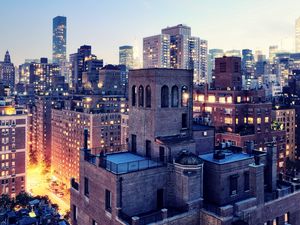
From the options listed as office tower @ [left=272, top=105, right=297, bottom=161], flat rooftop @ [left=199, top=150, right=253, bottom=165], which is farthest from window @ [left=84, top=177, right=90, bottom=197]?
office tower @ [left=272, top=105, right=297, bottom=161]

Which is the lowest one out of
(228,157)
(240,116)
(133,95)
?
(228,157)

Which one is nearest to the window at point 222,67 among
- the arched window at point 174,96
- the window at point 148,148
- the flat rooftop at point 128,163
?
the arched window at point 174,96

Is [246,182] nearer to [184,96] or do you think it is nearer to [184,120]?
[184,120]

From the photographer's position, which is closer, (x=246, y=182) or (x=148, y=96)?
(x=148, y=96)

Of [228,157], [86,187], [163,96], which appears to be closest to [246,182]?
[228,157]

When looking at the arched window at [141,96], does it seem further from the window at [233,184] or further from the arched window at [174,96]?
the window at [233,184]

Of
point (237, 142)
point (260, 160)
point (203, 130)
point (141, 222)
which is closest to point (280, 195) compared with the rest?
point (260, 160)

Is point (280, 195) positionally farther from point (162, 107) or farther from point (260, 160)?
point (162, 107)

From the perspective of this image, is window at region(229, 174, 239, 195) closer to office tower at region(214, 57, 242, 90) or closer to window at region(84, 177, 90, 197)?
window at region(84, 177, 90, 197)
